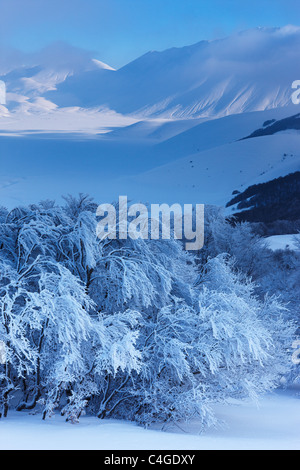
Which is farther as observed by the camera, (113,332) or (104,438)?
(113,332)

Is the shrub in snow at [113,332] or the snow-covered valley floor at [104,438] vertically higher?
the shrub in snow at [113,332]

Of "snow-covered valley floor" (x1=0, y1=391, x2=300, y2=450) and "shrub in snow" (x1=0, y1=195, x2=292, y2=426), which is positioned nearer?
"snow-covered valley floor" (x1=0, y1=391, x2=300, y2=450)

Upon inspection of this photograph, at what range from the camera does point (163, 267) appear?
48.1 feet

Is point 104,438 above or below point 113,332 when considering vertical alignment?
below

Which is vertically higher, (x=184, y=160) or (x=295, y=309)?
(x=184, y=160)

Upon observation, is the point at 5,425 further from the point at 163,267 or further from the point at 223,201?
the point at 223,201

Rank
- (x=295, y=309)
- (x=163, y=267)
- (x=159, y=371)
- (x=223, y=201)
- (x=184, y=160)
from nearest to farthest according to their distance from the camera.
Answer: (x=159, y=371) → (x=163, y=267) → (x=295, y=309) → (x=223, y=201) → (x=184, y=160)

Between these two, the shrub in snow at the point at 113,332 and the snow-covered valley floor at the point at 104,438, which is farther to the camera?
the shrub in snow at the point at 113,332

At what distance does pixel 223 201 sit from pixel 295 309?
4662 cm

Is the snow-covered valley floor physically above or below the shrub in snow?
below
